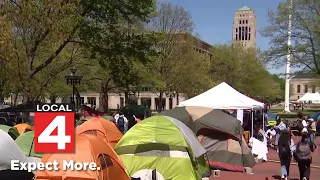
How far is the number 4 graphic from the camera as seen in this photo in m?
7.46

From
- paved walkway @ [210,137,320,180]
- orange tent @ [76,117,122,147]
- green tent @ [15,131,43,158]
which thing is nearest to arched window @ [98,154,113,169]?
green tent @ [15,131,43,158]

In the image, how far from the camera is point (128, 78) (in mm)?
26312

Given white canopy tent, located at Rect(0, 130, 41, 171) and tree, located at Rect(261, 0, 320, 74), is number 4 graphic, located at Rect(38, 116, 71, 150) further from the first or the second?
tree, located at Rect(261, 0, 320, 74)

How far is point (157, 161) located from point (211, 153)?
4.21 metres

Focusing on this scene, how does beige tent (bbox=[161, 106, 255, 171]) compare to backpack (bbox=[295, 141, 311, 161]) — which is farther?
beige tent (bbox=[161, 106, 255, 171])

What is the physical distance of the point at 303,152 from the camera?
11562mm

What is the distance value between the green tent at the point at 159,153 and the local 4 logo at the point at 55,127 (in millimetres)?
2692

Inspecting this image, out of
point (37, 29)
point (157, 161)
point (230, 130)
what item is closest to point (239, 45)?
point (37, 29)

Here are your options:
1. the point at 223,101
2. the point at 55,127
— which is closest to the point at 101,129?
the point at 223,101

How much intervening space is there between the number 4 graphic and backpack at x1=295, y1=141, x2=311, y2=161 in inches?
261

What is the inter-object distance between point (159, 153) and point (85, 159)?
9.01 feet

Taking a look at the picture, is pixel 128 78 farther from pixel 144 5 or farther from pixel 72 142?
pixel 72 142

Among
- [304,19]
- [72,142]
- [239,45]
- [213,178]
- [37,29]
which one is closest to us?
[72,142]

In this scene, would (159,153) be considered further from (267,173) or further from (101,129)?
(267,173)
